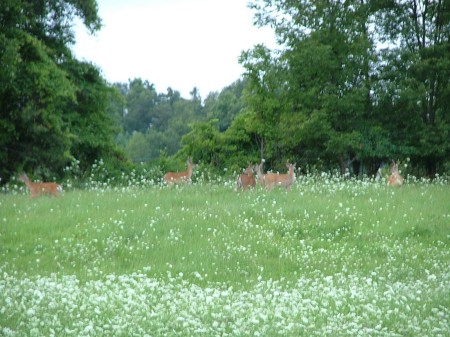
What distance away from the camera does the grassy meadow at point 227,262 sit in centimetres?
945

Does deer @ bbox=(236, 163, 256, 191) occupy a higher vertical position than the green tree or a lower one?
lower

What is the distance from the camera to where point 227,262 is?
1369 centimetres

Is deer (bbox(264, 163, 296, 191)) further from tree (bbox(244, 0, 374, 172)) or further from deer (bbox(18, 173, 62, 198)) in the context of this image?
tree (bbox(244, 0, 374, 172))

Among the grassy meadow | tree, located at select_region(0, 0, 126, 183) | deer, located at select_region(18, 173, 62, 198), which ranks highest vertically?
tree, located at select_region(0, 0, 126, 183)

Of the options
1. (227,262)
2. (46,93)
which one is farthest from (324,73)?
(227,262)

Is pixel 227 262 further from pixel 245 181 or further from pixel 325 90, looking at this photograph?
pixel 325 90

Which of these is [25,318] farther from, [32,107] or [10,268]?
[32,107]

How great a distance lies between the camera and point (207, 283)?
494 inches

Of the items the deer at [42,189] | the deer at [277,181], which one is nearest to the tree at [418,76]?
the deer at [277,181]

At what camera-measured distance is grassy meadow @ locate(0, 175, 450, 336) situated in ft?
31.0

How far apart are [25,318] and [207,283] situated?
393 centimetres

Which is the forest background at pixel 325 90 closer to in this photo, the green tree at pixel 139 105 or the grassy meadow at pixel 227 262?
the grassy meadow at pixel 227 262

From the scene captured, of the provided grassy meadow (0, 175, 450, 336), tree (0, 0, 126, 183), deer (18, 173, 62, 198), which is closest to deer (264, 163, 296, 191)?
grassy meadow (0, 175, 450, 336)

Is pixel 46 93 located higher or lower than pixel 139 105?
lower
